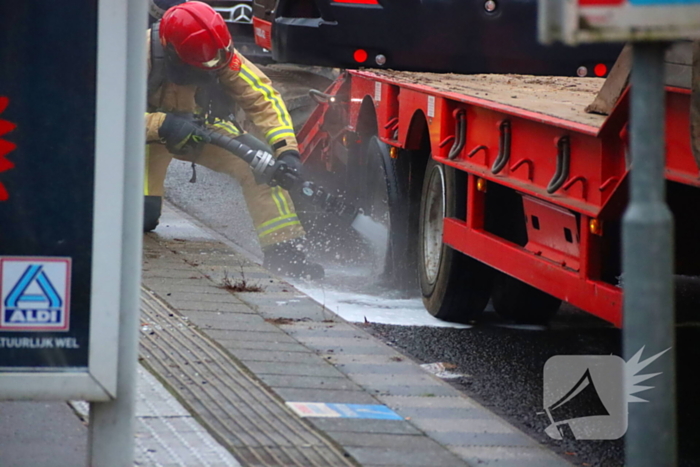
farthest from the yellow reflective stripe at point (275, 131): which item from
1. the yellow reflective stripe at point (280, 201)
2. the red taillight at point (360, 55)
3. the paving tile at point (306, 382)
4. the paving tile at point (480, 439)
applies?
the paving tile at point (480, 439)

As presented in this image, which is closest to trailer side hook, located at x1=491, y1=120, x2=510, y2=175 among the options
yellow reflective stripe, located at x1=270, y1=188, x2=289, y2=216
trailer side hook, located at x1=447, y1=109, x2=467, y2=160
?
trailer side hook, located at x1=447, y1=109, x2=467, y2=160

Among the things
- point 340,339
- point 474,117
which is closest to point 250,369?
point 340,339

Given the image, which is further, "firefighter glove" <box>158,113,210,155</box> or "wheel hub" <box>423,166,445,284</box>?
"firefighter glove" <box>158,113,210,155</box>

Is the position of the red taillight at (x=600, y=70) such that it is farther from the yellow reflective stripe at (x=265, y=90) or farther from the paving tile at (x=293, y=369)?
the paving tile at (x=293, y=369)

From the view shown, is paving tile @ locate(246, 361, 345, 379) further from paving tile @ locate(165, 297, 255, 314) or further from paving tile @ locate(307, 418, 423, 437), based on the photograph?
paving tile @ locate(165, 297, 255, 314)

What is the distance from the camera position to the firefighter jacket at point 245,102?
25.2 feet

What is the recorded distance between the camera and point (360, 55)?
6598mm

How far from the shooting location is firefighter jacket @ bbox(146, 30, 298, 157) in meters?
7.67

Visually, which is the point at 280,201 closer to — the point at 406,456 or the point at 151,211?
the point at 151,211

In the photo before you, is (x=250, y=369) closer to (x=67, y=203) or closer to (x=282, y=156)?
(x=67, y=203)

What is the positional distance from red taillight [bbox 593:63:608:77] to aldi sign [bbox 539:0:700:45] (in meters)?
5.13

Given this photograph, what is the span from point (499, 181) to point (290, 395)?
157 cm

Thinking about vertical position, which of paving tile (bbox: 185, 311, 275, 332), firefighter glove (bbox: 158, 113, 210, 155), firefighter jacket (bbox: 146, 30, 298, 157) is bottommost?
paving tile (bbox: 185, 311, 275, 332)

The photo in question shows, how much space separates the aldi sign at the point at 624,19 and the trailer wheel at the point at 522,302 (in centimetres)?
449
